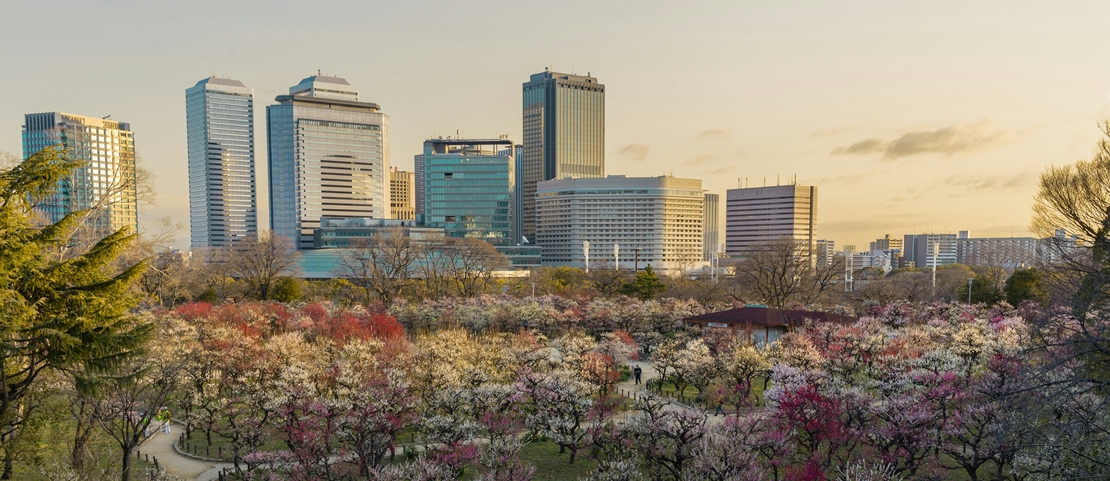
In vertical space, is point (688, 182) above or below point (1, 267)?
above

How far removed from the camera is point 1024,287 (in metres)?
41.0

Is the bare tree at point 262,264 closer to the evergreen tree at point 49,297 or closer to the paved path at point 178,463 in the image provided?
the paved path at point 178,463

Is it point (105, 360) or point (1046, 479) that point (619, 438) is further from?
point (105, 360)

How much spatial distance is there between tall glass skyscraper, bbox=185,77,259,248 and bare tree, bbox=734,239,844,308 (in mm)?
186502

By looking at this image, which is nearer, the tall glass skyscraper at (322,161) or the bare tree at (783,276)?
the bare tree at (783,276)

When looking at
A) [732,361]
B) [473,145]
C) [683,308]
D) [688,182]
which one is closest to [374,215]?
[473,145]

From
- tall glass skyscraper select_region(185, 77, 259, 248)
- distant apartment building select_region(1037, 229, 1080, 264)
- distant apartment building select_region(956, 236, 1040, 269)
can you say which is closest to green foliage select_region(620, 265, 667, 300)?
distant apartment building select_region(956, 236, 1040, 269)

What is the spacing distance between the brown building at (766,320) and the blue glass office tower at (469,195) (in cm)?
11655

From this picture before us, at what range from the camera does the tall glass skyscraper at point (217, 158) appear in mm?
193500

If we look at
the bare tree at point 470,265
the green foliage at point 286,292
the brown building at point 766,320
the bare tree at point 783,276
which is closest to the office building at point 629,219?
the bare tree at point 470,265

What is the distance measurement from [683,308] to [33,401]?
122 ft

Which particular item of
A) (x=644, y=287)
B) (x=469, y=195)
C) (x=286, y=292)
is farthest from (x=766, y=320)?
(x=469, y=195)

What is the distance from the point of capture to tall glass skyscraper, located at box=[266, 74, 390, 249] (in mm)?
163500

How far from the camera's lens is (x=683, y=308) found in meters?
44.7
